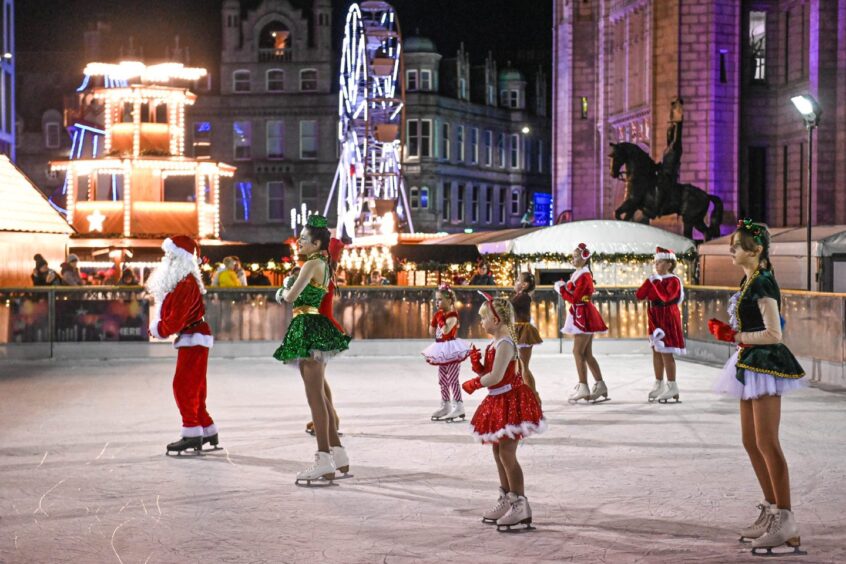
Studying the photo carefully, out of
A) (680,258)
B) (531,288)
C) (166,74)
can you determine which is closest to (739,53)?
(680,258)

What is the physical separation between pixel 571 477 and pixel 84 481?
365 cm

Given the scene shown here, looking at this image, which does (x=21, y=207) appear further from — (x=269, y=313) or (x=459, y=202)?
(x=459, y=202)

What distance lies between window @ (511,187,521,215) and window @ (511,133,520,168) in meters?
1.48

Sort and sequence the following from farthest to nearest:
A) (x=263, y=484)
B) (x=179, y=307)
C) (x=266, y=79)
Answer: (x=266, y=79) → (x=179, y=307) → (x=263, y=484)

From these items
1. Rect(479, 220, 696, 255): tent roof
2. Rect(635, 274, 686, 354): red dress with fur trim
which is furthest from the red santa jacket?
Rect(479, 220, 696, 255): tent roof

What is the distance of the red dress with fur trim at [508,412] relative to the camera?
7.29 m

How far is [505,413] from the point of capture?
734 centimetres

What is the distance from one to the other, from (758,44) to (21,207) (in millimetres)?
23570

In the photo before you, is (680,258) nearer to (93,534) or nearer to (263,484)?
(263,484)

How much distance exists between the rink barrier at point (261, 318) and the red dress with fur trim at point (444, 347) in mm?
7912

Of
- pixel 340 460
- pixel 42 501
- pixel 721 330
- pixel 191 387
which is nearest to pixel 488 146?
pixel 191 387

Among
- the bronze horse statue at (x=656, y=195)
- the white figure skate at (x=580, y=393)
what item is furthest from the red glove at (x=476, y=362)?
the bronze horse statue at (x=656, y=195)

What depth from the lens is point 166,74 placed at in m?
43.1

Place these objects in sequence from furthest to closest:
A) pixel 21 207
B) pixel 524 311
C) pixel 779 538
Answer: pixel 21 207 → pixel 524 311 → pixel 779 538
